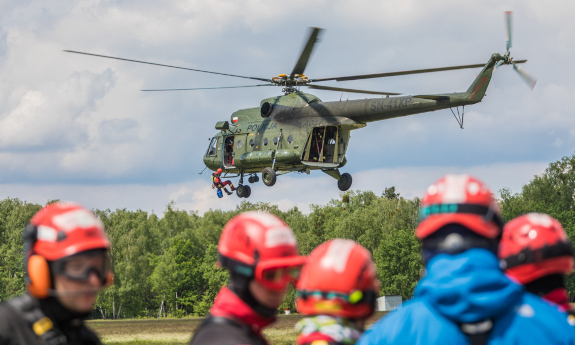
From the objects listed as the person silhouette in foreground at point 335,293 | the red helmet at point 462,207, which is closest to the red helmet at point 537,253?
the red helmet at point 462,207

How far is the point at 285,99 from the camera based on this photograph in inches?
1464

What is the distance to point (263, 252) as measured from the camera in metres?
3.60

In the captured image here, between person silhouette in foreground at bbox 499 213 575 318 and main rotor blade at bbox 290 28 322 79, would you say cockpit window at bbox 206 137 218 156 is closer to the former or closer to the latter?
main rotor blade at bbox 290 28 322 79

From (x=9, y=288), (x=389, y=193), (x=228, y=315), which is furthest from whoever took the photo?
(x=389, y=193)

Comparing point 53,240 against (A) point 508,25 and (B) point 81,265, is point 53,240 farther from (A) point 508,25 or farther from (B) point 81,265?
(A) point 508,25

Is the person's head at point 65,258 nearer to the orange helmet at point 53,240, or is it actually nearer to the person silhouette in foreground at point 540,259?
the orange helmet at point 53,240

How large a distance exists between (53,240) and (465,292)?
180 cm

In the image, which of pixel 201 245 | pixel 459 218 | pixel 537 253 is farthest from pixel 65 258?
pixel 201 245

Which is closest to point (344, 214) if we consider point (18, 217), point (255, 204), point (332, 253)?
point (255, 204)

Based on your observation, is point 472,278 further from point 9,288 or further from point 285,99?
point 9,288

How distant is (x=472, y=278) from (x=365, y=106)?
101 ft

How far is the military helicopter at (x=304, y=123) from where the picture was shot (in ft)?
106

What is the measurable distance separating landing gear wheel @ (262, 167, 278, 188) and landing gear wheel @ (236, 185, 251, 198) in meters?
2.36

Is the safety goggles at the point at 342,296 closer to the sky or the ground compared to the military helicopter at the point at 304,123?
closer to the ground
